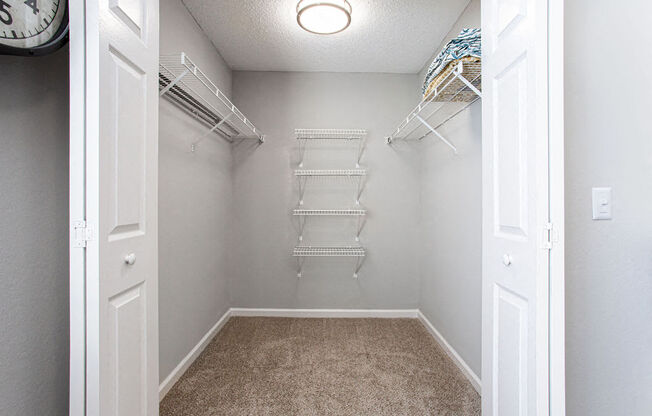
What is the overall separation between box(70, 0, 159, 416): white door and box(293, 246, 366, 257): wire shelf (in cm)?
187

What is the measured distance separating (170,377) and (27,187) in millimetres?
1456

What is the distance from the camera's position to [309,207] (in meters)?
3.09

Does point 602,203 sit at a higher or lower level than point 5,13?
lower

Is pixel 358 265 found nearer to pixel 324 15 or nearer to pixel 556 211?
pixel 324 15

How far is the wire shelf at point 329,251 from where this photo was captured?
3.00 metres

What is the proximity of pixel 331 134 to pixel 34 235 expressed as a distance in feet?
7.95

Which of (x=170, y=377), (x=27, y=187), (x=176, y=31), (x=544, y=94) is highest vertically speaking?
(x=176, y=31)

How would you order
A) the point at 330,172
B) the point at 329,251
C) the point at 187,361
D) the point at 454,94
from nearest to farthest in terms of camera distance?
the point at 454,94, the point at 187,361, the point at 330,172, the point at 329,251

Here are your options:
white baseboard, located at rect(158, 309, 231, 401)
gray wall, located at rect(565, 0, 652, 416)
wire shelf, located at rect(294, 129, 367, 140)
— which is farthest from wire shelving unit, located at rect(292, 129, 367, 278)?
A: gray wall, located at rect(565, 0, 652, 416)

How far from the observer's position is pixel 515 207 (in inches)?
38.5

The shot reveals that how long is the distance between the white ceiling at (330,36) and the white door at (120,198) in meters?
1.15

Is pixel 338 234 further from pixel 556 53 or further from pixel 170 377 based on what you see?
pixel 556 53

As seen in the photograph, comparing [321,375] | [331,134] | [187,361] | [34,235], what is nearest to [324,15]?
[331,134]

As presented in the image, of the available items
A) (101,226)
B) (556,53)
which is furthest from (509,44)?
(101,226)
